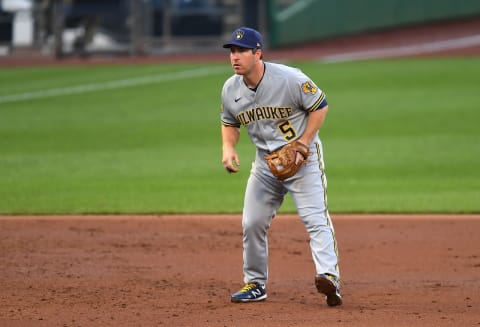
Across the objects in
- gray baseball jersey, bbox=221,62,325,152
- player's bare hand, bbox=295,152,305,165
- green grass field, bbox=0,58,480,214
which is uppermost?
gray baseball jersey, bbox=221,62,325,152

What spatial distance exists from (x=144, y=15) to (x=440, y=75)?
8898 millimetres

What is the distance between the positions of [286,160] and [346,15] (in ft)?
69.6

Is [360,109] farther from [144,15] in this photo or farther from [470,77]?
[144,15]

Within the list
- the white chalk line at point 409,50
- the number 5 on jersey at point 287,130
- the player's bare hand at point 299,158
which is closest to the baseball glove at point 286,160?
the player's bare hand at point 299,158

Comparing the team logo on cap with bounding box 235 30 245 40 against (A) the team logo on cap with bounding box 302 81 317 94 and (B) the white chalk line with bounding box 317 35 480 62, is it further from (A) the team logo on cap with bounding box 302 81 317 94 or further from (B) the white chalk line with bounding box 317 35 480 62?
(B) the white chalk line with bounding box 317 35 480 62

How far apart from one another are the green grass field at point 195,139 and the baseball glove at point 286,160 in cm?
429

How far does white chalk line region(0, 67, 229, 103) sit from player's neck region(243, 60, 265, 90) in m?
14.1

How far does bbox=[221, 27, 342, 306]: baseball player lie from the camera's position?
20.7 feet

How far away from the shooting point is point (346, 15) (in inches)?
1061

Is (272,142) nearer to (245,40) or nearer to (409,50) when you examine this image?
(245,40)

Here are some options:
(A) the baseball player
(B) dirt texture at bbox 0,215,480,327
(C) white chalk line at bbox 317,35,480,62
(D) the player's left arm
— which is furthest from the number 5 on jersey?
(C) white chalk line at bbox 317,35,480,62

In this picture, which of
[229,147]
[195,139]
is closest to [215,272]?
[229,147]

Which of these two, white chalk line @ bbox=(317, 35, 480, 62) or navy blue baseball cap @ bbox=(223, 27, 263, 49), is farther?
white chalk line @ bbox=(317, 35, 480, 62)

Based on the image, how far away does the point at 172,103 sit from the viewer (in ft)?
62.8
